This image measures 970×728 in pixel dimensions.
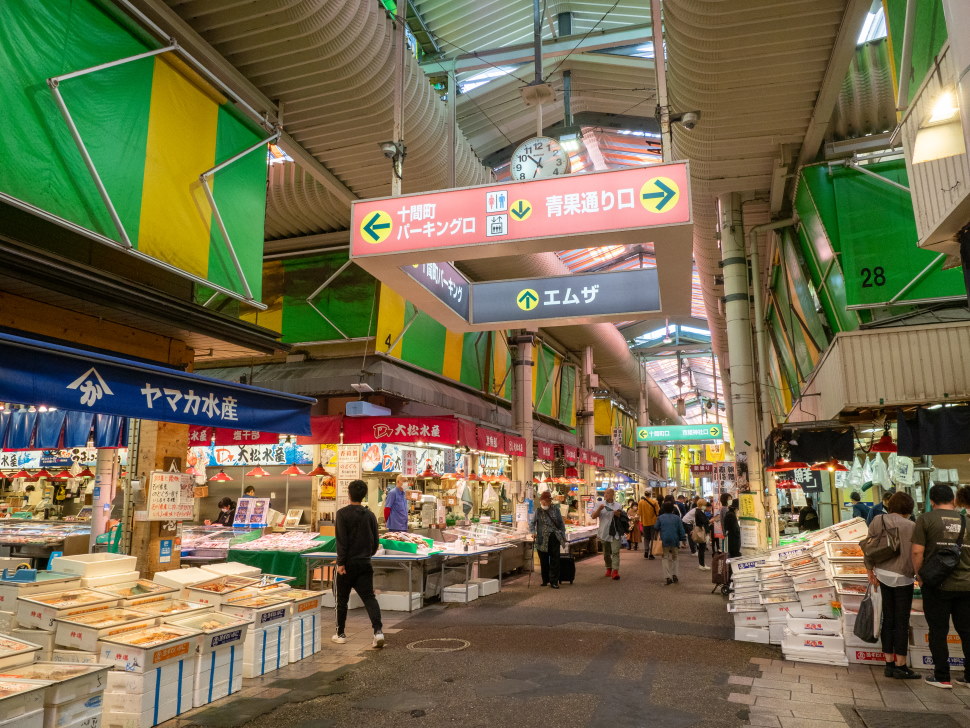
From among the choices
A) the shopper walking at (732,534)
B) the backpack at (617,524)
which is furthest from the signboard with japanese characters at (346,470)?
the shopper walking at (732,534)

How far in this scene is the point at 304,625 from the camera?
22.3 ft

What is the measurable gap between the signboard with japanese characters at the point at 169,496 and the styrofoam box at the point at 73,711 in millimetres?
3241

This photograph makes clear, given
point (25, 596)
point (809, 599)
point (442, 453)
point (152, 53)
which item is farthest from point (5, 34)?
point (442, 453)

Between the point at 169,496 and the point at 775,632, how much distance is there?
691 cm

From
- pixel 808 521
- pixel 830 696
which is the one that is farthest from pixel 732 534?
pixel 830 696

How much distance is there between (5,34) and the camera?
200 inches

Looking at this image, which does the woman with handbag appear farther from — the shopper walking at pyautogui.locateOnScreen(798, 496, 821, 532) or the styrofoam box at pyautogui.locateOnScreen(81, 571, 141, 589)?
the shopper walking at pyautogui.locateOnScreen(798, 496, 821, 532)

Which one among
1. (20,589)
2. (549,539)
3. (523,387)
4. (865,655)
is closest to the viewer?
(20,589)

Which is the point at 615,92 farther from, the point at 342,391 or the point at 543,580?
the point at 543,580

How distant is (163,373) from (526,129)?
33.1ft

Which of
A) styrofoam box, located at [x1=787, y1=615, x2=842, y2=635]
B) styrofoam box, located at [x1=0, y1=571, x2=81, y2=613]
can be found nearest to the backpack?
styrofoam box, located at [x1=787, y1=615, x2=842, y2=635]

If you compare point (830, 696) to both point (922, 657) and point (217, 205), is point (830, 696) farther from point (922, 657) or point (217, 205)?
point (217, 205)

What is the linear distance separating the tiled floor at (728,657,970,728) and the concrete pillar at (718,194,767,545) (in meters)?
5.67

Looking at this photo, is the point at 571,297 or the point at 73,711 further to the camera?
the point at 571,297
